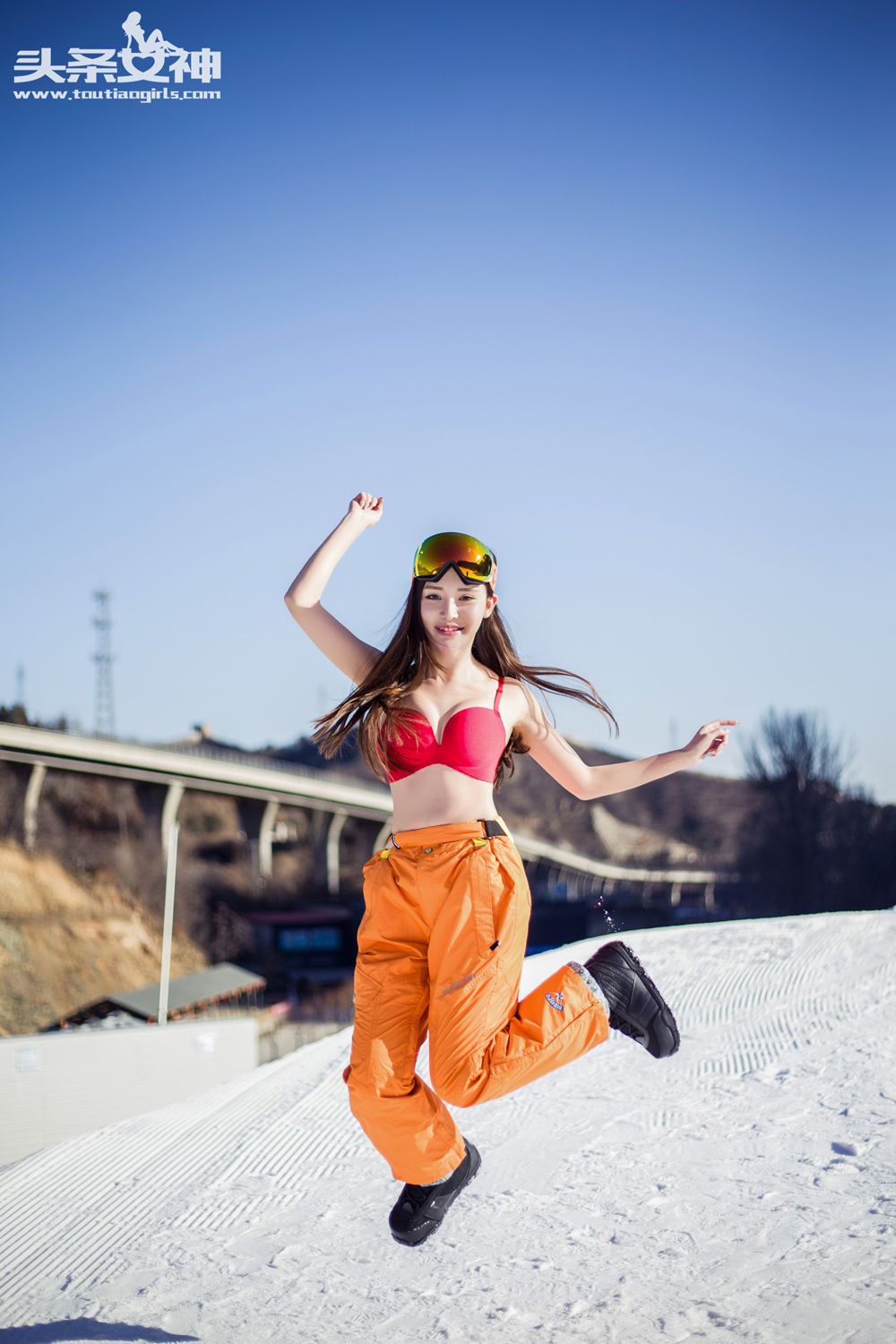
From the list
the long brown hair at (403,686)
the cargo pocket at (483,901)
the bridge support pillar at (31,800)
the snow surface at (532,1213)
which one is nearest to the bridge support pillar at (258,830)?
the bridge support pillar at (31,800)

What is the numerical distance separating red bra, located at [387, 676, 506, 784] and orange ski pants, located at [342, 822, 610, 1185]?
0.62 feet

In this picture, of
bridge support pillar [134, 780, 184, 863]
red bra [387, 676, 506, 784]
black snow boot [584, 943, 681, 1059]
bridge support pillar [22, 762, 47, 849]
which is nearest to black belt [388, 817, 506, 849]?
red bra [387, 676, 506, 784]

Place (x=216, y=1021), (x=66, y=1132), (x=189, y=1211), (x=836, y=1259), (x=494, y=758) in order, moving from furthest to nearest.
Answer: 1. (x=216, y=1021)
2. (x=66, y=1132)
3. (x=189, y=1211)
4. (x=494, y=758)
5. (x=836, y=1259)

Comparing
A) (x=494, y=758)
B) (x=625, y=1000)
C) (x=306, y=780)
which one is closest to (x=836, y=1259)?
(x=625, y=1000)

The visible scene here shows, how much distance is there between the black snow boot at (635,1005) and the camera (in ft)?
11.3

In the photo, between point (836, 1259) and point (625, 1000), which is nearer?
point (836, 1259)

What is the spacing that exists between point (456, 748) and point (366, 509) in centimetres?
84

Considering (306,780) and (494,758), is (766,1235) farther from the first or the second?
(306,780)

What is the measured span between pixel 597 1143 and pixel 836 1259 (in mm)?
1213

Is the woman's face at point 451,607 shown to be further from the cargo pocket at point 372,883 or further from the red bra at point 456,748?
the cargo pocket at point 372,883

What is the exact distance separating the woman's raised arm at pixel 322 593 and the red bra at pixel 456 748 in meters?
0.33

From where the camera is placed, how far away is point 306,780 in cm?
4175

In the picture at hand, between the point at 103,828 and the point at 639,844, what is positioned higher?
the point at 103,828

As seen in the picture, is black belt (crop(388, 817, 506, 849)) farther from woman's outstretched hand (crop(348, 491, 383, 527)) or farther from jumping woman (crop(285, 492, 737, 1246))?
woman's outstretched hand (crop(348, 491, 383, 527))
